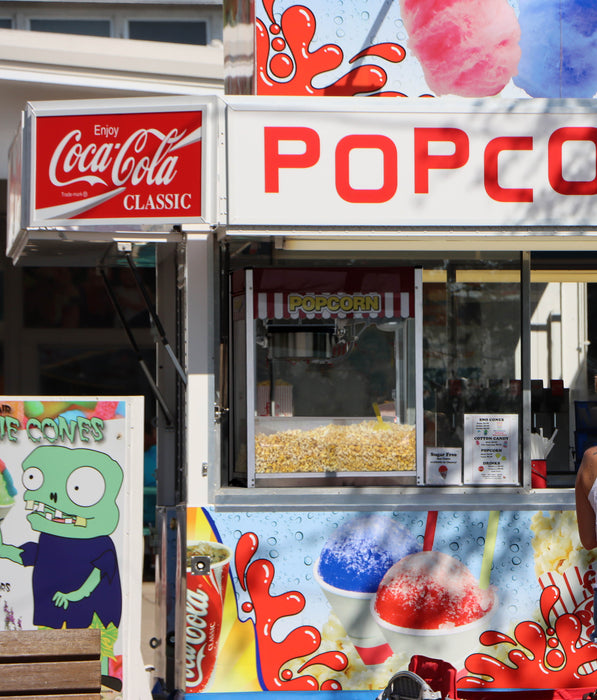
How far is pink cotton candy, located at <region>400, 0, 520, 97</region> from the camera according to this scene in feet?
17.5

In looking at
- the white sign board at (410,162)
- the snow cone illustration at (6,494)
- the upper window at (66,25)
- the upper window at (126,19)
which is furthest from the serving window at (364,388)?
the upper window at (66,25)

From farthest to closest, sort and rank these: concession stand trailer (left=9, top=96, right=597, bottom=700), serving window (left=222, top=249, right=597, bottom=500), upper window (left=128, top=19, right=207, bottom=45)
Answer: upper window (left=128, top=19, right=207, bottom=45) < serving window (left=222, top=249, right=597, bottom=500) < concession stand trailer (left=9, top=96, right=597, bottom=700)

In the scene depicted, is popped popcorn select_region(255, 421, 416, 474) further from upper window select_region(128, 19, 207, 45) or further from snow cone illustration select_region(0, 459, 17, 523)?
upper window select_region(128, 19, 207, 45)

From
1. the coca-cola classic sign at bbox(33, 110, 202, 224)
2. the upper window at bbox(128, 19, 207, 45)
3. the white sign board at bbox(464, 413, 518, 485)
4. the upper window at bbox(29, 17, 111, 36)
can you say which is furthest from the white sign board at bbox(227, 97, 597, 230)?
the upper window at bbox(29, 17, 111, 36)

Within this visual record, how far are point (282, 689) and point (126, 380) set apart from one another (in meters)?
6.89

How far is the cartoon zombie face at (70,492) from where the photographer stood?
15.1ft

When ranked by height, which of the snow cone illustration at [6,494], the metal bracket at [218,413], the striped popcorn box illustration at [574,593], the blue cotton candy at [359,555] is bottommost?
the striped popcorn box illustration at [574,593]

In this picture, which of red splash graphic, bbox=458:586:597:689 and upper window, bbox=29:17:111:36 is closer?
red splash graphic, bbox=458:586:597:689

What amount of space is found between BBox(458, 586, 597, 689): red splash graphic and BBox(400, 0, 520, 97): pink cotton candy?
3.00 m

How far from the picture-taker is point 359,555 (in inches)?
196

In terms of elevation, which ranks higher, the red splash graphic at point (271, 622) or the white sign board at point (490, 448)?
the white sign board at point (490, 448)

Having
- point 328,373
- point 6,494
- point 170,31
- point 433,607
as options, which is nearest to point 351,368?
point 328,373

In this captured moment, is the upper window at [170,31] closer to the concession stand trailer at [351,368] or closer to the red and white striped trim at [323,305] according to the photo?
the concession stand trailer at [351,368]

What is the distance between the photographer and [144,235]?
492 cm
